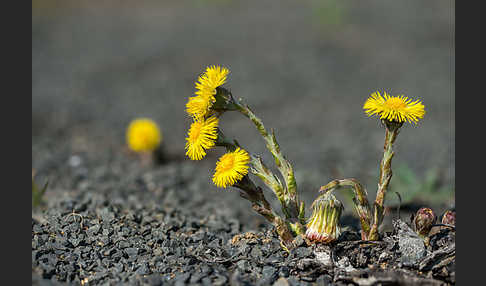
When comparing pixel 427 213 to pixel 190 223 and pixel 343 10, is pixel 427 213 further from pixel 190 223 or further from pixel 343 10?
pixel 343 10

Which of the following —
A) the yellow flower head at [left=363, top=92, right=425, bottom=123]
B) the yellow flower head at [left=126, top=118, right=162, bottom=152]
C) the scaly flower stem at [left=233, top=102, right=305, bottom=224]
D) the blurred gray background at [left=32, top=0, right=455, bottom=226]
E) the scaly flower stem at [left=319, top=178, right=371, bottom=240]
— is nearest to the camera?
the yellow flower head at [left=363, top=92, right=425, bottom=123]

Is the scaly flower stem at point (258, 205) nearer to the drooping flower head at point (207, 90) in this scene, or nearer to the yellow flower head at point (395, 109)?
the drooping flower head at point (207, 90)

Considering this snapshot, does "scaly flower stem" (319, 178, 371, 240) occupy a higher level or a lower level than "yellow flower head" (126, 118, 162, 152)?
lower

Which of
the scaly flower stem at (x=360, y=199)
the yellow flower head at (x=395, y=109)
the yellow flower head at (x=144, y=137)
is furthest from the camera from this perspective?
the yellow flower head at (x=144, y=137)

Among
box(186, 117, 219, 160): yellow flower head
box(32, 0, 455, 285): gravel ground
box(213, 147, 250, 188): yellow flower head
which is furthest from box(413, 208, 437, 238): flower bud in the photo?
box(186, 117, 219, 160): yellow flower head

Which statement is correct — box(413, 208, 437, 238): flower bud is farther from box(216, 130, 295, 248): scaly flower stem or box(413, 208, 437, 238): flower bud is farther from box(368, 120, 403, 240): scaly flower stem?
box(216, 130, 295, 248): scaly flower stem

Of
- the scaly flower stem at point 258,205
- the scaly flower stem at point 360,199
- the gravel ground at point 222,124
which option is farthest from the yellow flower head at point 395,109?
the scaly flower stem at point 258,205

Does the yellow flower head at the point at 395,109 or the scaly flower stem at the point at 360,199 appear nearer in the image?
the yellow flower head at the point at 395,109
